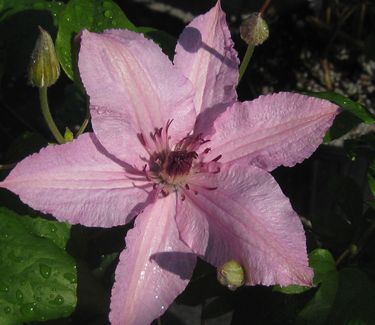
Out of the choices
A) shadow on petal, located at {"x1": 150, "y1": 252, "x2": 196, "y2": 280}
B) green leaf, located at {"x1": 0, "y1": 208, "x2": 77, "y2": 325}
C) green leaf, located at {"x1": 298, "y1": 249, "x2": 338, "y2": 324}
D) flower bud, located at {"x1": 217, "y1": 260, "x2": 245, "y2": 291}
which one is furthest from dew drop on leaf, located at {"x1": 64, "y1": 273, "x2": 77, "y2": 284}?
green leaf, located at {"x1": 298, "y1": 249, "x2": 338, "y2": 324}

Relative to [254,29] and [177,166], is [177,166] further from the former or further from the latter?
[254,29]

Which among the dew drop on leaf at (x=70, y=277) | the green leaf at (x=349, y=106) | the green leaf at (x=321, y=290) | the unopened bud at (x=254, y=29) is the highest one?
the unopened bud at (x=254, y=29)

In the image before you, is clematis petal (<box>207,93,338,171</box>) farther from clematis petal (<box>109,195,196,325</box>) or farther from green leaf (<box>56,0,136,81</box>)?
green leaf (<box>56,0,136,81</box>)

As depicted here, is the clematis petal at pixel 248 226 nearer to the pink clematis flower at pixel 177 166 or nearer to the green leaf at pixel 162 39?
the pink clematis flower at pixel 177 166

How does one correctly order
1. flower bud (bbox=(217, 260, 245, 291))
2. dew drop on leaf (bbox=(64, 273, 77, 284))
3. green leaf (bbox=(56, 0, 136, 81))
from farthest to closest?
green leaf (bbox=(56, 0, 136, 81)) → dew drop on leaf (bbox=(64, 273, 77, 284)) → flower bud (bbox=(217, 260, 245, 291))

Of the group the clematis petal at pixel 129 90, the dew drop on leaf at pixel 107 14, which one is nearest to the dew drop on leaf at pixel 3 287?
the clematis petal at pixel 129 90

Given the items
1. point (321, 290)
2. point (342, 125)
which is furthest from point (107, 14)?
point (321, 290)
